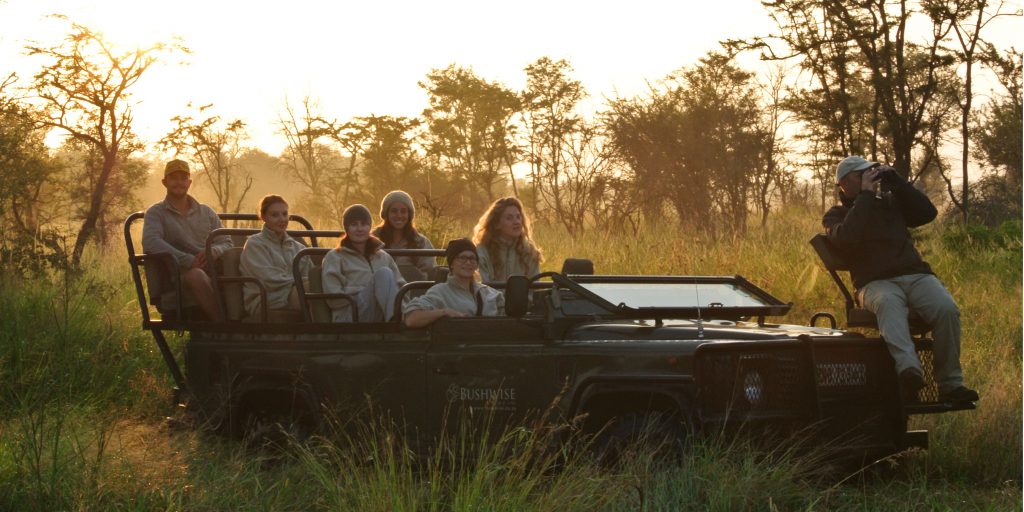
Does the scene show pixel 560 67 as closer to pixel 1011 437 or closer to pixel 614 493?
pixel 1011 437

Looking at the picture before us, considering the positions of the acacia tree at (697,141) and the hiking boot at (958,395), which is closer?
the hiking boot at (958,395)

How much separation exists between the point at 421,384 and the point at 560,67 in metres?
28.4

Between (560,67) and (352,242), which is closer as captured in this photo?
(352,242)

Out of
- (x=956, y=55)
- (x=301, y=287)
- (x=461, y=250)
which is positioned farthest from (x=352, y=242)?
(x=956, y=55)

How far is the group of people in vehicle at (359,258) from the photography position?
711 centimetres

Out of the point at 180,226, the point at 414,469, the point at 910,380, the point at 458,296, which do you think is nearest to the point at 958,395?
the point at 910,380

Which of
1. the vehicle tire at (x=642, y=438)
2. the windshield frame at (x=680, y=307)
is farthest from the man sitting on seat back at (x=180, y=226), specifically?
the vehicle tire at (x=642, y=438)

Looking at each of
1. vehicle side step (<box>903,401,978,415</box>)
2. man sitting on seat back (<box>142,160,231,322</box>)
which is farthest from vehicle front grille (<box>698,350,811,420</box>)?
man sitting on seat back (<box>142,160,231,322</box>)

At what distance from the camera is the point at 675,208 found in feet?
78.8

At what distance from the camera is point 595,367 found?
6215 millimetres

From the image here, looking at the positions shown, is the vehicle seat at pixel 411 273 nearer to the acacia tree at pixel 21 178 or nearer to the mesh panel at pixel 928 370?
the mesh panel at pixel 928 370

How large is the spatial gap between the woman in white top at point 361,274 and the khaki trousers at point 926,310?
2458 mm

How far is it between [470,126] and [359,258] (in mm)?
29973

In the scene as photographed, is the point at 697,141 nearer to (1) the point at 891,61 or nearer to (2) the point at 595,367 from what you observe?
(1) the point at 891,61
